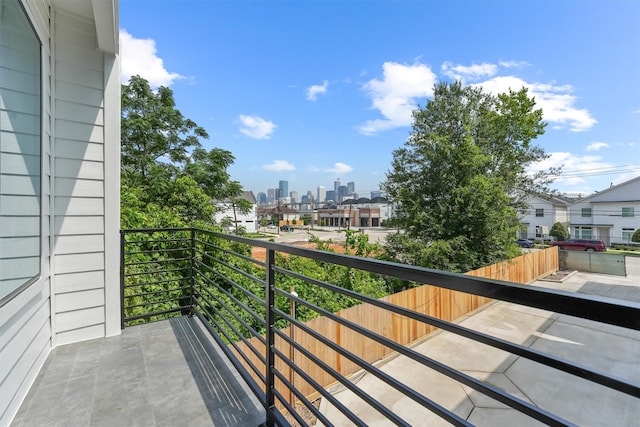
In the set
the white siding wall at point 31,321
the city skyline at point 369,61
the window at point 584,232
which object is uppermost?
the city skyline at point 369,61

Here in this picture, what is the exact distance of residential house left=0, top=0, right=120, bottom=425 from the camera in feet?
4.71

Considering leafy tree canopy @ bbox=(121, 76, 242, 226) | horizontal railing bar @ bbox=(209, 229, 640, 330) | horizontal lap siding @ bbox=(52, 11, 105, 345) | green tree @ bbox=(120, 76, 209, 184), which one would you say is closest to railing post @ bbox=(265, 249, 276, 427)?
horizontal railing bar @ bbox=(209, 229, 640, 330)

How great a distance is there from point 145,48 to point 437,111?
33.8 ft

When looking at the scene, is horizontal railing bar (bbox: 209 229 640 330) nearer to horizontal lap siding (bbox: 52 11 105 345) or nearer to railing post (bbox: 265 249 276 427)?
railing post (bbox: 265 249 276 427)

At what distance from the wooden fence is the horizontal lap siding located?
1480mm

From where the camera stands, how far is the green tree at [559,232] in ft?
72.0

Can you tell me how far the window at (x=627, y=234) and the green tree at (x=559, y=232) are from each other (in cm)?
301

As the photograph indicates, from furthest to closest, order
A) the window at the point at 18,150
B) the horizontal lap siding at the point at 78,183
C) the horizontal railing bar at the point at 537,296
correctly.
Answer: the horizontal lap siding at the point at 78,183 < the window at the point at 18,150 < the horizontal railing bar at the point at 537,296

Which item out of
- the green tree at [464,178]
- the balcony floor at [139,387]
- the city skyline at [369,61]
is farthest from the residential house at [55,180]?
the green tree at [464,178]

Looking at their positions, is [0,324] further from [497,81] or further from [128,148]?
[497,81]

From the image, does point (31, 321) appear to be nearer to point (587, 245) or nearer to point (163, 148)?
point (163, 148)

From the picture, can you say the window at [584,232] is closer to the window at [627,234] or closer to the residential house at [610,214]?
the residential house at [610,214]

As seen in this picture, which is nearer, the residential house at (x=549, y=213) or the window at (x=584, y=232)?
the window at (x=584, y=232)

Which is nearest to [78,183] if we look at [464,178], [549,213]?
[464,178]
